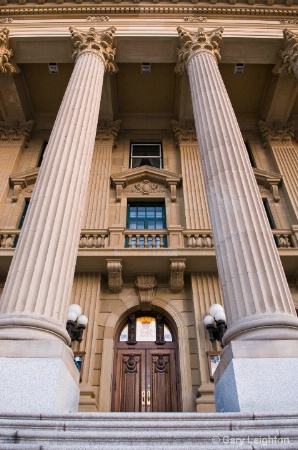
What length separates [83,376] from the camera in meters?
10.3

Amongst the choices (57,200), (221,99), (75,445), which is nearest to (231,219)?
(57,200)

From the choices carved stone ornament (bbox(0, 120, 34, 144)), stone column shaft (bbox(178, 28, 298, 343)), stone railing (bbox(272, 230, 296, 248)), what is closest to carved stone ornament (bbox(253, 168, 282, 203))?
stone railing (bbox(272, 230, 296, 248))

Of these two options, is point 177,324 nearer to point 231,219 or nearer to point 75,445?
point 231,219

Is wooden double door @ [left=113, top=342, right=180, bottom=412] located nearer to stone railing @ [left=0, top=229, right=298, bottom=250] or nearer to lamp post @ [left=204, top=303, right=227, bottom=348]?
lamp post @ [left=204, top=303, right=227, bottom=348]

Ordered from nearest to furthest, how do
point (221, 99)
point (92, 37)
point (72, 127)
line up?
point (72, 127) → point (221, 99) → point (92, 37)

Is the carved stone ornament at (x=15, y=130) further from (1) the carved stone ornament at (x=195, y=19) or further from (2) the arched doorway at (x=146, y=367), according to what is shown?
(2) the arched doorway at (x=146, y=367)

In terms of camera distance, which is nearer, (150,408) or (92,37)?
(150,408)

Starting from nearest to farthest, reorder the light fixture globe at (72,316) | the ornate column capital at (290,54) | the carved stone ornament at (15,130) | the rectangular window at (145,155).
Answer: the light fixture globe at (72,316), the ornate column capital at (290,54), the rectangular window at (145,155), the carved stone ornament at (15,130)

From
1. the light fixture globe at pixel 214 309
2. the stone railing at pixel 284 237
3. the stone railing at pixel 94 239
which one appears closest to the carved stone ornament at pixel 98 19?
the stone railing at pixel 94 239

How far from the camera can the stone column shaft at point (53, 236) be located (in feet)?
19.7

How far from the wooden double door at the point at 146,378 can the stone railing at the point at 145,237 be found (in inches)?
136

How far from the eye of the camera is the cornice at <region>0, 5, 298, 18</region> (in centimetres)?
1565

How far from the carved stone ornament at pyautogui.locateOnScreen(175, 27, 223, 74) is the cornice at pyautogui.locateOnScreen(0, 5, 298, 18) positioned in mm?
2545

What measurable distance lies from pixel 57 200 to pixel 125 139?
11.5m
